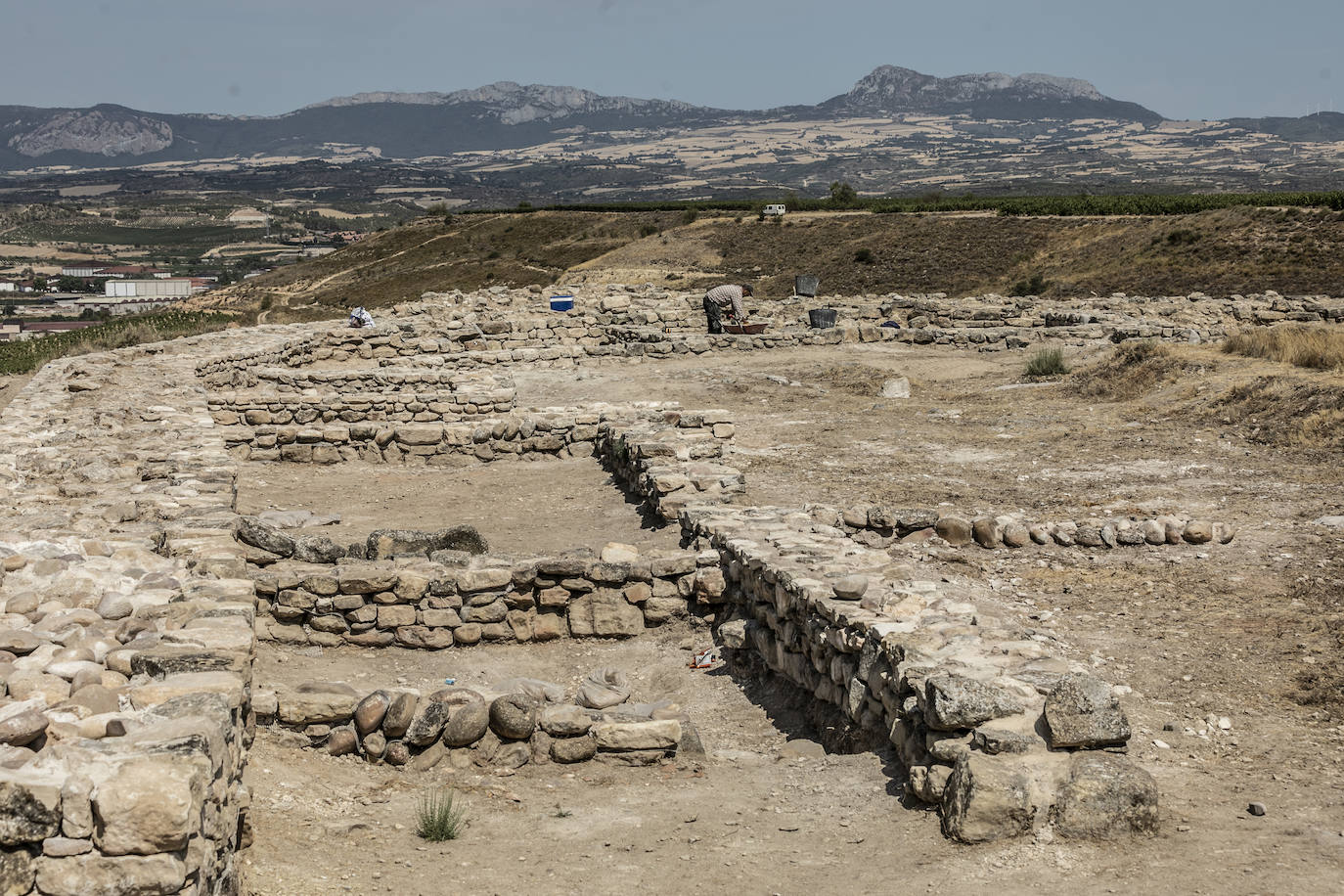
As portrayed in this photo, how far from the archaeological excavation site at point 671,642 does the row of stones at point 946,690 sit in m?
0.02

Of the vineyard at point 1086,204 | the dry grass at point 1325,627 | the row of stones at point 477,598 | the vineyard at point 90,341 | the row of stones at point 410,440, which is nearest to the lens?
the dry grass at point 1325,627

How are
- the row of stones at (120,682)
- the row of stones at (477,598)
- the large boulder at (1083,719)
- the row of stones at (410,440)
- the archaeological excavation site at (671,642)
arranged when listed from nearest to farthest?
the row of stones at (120,682), the archaeological excavation site at (671,642), the large boulder at (1083,719), the row of stones at (477,598), the row of stones at (410,440)

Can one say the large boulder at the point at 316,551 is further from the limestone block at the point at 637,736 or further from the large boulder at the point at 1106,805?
Answer: the large boulder at the point at 1106,805

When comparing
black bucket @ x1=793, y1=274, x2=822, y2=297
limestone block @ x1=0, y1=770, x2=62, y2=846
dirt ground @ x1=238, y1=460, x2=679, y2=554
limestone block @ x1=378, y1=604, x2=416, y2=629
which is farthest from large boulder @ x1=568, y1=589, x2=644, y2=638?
black bucket @ x1=793, y1=274, x2=822, y2=297

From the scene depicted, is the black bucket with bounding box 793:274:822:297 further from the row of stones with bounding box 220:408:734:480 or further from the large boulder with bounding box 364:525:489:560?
the large boulder with bounding box 364:525:489:560

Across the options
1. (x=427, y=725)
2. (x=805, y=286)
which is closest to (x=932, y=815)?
(x=427, y=725)

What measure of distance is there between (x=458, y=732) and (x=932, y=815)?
2435 millimetres

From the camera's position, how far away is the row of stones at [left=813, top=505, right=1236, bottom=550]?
8812mm

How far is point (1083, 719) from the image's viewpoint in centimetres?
499

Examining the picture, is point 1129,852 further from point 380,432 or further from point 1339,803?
point 380,432

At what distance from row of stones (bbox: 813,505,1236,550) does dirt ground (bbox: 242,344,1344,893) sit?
0.52ft

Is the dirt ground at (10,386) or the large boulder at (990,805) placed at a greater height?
the large boulder at (990,805)

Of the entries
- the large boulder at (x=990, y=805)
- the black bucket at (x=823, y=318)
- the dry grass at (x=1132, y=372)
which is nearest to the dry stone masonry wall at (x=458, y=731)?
the large boulder at (x=990, y=805)

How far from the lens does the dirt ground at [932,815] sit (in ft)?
15.1
